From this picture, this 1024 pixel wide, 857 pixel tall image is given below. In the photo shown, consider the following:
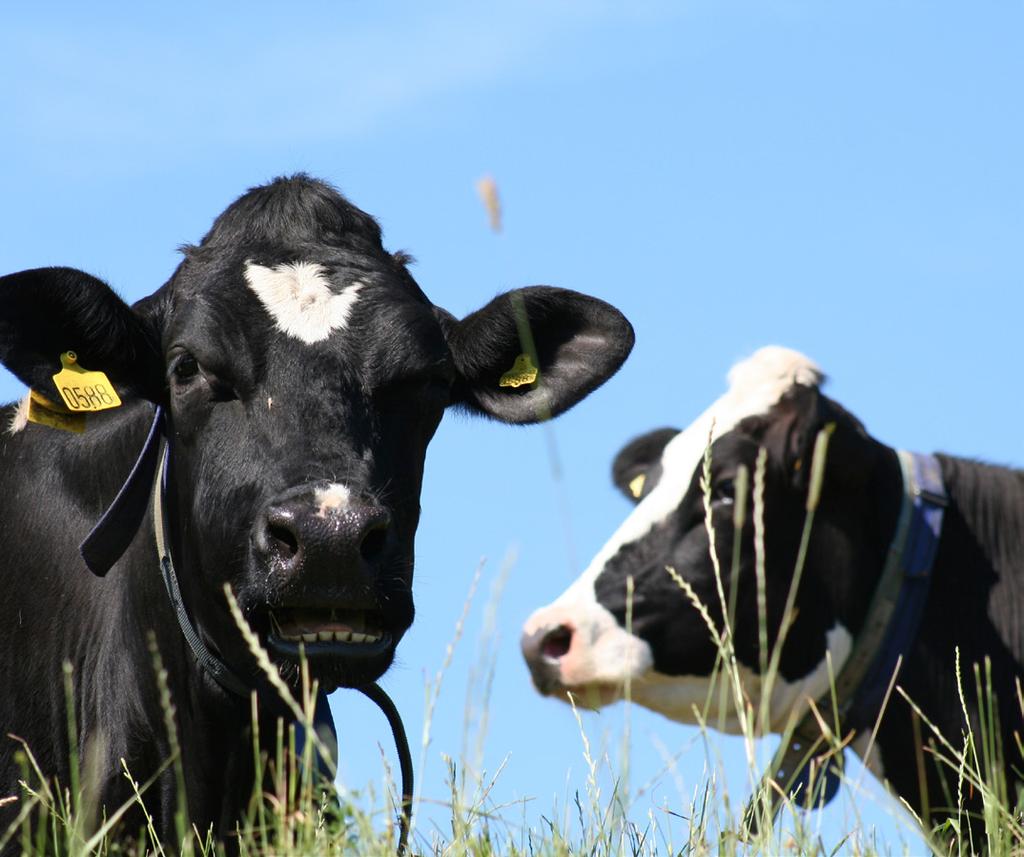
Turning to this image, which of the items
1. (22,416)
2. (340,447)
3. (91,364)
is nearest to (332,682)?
(340,447)

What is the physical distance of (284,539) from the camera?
4148 mm

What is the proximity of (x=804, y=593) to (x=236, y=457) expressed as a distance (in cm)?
386

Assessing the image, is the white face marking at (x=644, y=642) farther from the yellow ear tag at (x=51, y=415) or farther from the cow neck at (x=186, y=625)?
the yellow ear tag at (x=51, y=415)

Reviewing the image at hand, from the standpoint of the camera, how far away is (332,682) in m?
4.20

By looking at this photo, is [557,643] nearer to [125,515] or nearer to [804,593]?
[804,593]

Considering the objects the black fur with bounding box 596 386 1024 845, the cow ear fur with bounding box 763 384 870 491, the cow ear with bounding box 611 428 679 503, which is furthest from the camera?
the cow ear with bounding box 611 428 679 503

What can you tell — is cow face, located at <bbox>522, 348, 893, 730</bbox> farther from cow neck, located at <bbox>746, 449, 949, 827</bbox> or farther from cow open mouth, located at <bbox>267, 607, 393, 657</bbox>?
cow open mouth, located at <bbox>267, 607, 393, 657</bbox>

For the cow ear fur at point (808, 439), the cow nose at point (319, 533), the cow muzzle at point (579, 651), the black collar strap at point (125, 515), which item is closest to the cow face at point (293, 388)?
the cow nose at point (319, 533)

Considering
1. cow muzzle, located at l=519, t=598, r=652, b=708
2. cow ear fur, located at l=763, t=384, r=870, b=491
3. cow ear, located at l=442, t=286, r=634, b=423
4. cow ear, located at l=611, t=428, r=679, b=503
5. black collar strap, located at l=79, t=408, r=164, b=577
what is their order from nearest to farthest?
1. black collar strap, located at l=79, t=408, r=164, b=577
2. cow ear, located at l=442, t=286, r=634, b=423
3. cow muzzle, located at l=519, t=598, r=652, b=708
4. cow ear fur, located at l=763, t=384, r=870, b=491
5. cow ear, located at l=611, t=428, r=679, b=503

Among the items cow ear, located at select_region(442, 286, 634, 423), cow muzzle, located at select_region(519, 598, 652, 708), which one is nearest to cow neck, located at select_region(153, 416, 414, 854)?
cow ear, located at select_region(442, 286, 634, 423)

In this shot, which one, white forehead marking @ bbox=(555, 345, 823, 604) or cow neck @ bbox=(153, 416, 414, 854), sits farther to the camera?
white forehead marking @ bbox=(555, 345, 823, 604)

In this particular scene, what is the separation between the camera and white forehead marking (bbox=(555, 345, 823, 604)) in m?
7.49

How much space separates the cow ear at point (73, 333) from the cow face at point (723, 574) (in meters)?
3.00

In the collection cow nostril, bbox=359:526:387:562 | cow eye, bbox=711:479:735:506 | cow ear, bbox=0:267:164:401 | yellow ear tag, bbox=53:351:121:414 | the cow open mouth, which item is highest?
cow ear, bbox=0:267:164:401
